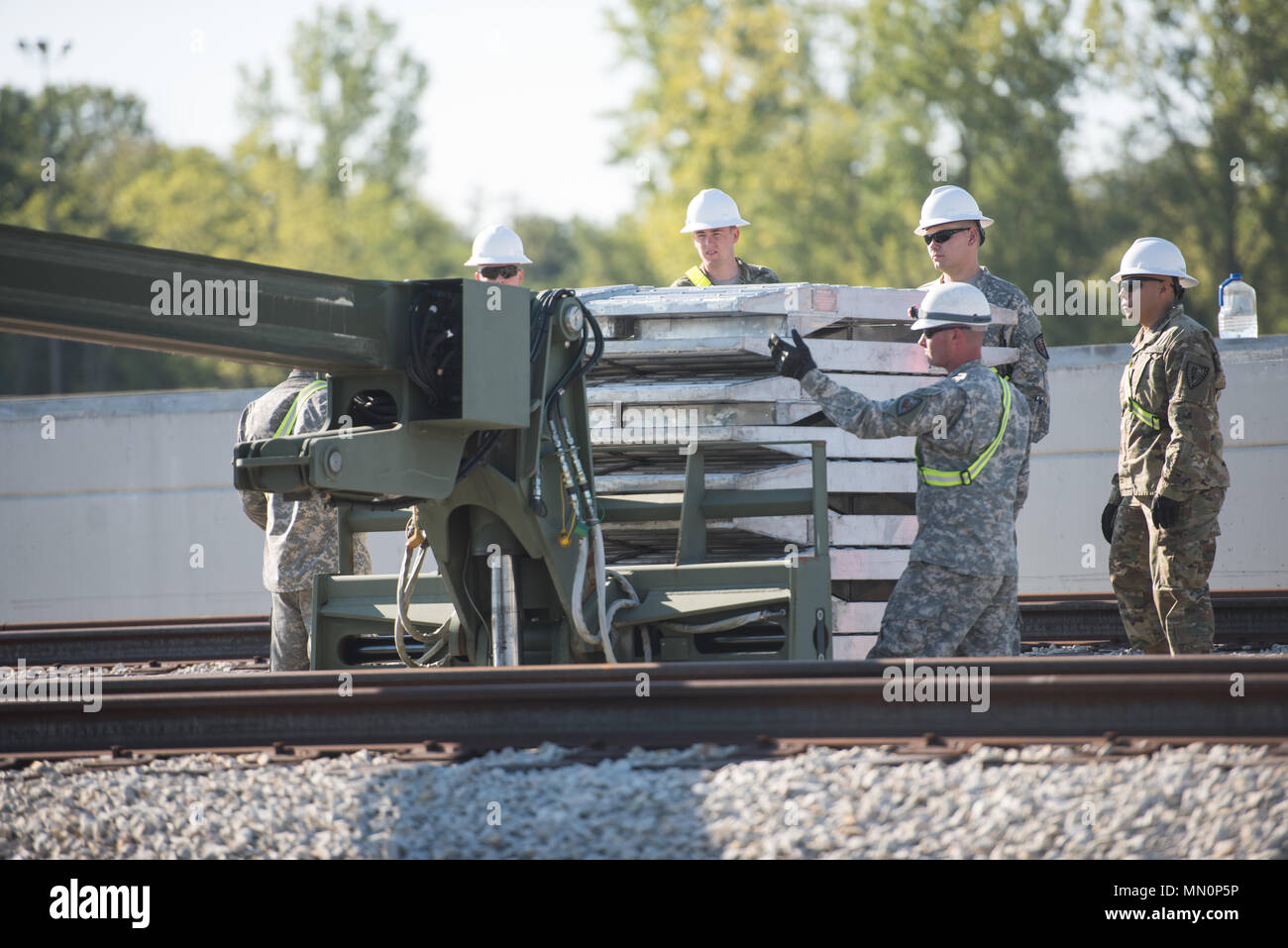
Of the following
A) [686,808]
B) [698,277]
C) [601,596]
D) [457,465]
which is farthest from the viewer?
[698,277]

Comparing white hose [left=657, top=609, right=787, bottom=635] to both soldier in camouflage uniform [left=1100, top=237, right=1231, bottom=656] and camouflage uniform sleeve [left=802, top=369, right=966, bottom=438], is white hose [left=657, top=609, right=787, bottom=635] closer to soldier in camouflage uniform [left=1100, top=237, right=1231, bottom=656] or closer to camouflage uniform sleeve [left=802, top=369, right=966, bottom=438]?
camouflage uniform sleeve [left=802, top=369, right=966, bottom=438]

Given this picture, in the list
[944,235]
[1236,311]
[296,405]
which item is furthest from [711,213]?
[1236,311]

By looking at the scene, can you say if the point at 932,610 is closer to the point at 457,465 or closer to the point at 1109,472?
the point at 457,465

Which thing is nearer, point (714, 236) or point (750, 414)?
point (750, 414)

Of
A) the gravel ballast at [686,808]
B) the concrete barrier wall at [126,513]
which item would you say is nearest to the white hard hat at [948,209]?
the gravel ballast at [686,808]

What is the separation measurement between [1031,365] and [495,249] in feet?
10.7

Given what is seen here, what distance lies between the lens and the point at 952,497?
5906 millimetres

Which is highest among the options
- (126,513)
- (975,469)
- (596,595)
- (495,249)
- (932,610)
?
(495,249)

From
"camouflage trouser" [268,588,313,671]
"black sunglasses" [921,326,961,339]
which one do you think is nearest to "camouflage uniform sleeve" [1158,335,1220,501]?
"black sunglasses" [921,326,961,339]

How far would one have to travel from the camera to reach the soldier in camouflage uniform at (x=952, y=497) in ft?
19.1

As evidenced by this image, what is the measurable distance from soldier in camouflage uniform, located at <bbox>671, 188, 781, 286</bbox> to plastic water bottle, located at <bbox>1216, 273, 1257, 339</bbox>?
3879mm
